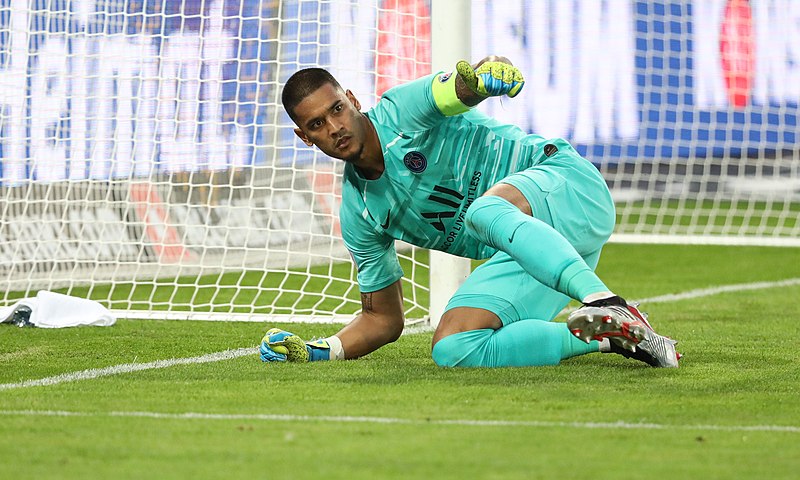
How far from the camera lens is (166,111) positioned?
7098mm

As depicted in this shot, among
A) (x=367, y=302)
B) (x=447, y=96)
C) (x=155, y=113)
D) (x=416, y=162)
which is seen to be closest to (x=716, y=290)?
(x=155, y=113)

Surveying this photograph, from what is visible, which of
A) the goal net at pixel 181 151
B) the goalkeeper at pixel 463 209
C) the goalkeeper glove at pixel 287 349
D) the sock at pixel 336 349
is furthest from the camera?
the goal net at pixel 181 151

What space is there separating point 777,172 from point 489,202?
9.45m

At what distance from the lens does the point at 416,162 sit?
4.27 meters

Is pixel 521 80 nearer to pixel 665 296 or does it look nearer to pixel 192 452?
pixel 192 452

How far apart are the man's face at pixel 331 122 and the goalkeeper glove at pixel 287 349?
0.71 m

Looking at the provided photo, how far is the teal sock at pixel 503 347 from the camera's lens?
4.27m

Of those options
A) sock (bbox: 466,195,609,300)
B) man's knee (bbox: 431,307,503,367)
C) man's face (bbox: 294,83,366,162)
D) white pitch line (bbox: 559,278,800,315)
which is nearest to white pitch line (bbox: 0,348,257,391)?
man's knee (bbox: 431,307,503,367)

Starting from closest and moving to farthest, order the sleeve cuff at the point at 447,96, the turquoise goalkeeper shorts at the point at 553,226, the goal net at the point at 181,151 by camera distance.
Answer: the sleeve cuff at the point at 447,96 → the turquoise goalkeeper shorts at the point at 553,226 → the goal net at the point at 181,151

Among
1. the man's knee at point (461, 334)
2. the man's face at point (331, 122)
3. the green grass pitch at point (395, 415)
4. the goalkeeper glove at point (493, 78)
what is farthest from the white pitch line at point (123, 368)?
the goalkeeper glove at point (493, 78)

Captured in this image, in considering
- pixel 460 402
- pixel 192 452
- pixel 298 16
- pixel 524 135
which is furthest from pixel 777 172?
pixel 192 452

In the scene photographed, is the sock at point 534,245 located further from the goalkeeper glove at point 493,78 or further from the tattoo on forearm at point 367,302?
the tattoo on forearm at point 367,302

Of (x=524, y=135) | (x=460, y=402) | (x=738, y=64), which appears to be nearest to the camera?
(x=460, y=402)

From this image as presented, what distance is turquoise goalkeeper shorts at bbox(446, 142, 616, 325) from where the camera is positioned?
13.9 feet
